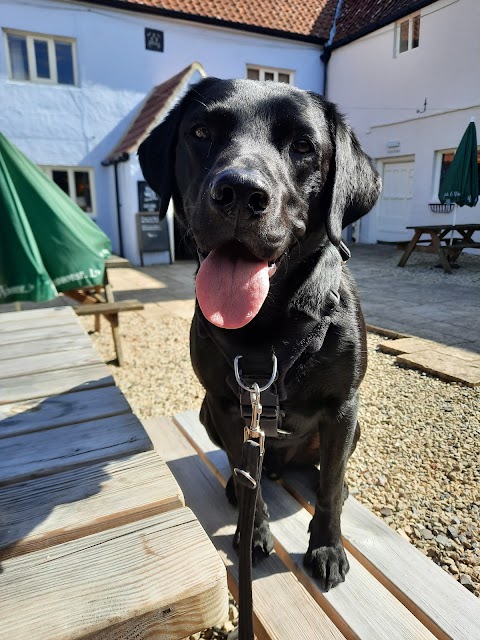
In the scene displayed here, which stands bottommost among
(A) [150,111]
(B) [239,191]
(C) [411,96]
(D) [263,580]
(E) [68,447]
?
(D) [263,580]

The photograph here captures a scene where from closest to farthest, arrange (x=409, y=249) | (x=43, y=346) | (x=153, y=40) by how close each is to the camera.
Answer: (x=43, y=346)
(x=409, y=249)
(x=153, y=40)

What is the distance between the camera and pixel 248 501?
3.74ft

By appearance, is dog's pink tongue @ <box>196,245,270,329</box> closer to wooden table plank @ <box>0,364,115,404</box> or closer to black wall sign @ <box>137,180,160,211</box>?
wooden table plank @ <box>0,364,115,404</box>

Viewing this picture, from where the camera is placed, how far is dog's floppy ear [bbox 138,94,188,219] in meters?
1.77

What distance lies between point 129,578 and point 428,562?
3.55ft

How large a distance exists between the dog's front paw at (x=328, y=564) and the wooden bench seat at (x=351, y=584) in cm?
2

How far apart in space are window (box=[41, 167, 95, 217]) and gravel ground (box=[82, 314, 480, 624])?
8321mm

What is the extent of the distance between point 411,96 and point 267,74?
4082 millimetres

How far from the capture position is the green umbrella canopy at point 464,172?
8.44 meters

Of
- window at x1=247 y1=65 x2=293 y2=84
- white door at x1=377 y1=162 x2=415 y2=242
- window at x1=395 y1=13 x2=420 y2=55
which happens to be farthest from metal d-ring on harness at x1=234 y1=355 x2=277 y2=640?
window at x1=247 y1=65 x2=293 y2=84

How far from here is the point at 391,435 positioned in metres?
2.64

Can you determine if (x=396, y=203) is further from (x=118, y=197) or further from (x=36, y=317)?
(x=36, y=317)

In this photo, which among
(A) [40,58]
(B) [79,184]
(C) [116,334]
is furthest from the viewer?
(B) [79,184]

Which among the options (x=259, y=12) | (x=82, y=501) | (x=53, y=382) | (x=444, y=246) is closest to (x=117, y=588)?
(x=82, y=501)
